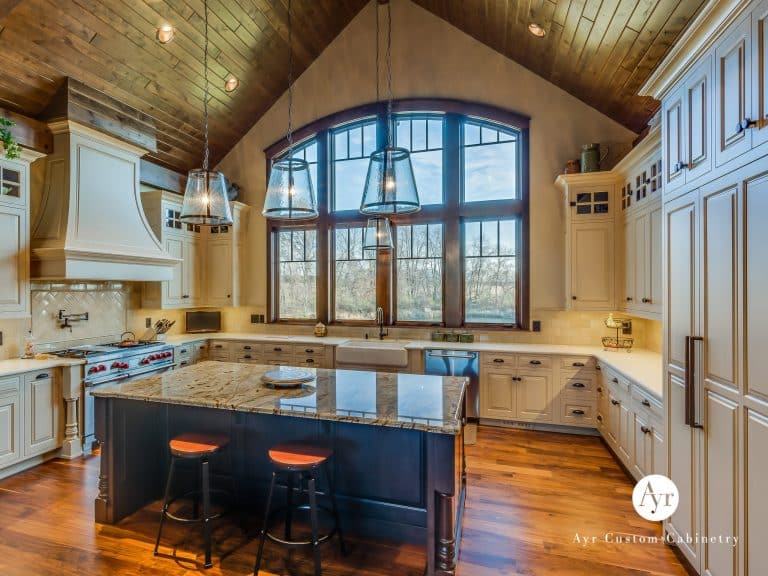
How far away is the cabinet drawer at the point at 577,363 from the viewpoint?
4.07 m

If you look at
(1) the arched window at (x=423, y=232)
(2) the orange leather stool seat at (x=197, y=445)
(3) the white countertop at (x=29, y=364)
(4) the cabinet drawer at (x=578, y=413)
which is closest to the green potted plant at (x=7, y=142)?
(3) the white countertop at (x=29, y=364)

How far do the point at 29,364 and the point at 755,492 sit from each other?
4.91 metres

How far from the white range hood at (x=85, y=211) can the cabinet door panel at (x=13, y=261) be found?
0.14m

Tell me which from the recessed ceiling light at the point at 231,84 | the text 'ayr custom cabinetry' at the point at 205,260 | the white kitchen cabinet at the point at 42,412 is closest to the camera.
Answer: the white kitchen cabinet at the point at 42,412

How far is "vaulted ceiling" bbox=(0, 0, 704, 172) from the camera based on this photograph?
326cm

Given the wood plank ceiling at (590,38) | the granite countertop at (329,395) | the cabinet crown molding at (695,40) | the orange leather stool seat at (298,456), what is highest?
the wood plank ceiling at (590,38)

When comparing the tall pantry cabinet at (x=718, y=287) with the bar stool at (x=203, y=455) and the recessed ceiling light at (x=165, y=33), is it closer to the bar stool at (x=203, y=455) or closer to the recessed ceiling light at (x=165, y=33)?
the bar stool at (x=203, y=455)

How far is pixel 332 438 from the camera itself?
2564 millimetres

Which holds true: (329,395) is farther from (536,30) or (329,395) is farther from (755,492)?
(536,30)

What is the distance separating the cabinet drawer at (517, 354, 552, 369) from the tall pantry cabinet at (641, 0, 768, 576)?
73.6 inches

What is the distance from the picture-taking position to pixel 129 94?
4.33 m

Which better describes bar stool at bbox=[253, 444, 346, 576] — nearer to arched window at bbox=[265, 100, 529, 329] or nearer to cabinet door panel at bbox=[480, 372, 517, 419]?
cabinet door panel at bbox=[480, 372, 517, 419]

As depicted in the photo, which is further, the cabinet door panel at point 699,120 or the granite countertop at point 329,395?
the granite countertop at point 329,395

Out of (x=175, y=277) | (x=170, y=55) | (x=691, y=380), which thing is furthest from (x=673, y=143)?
(x=175, y=277)
